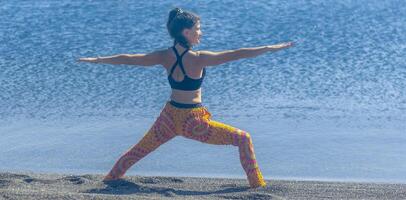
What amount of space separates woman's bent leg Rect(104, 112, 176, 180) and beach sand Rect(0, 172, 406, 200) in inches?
3.9

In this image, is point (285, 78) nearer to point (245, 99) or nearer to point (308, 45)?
point (245, 99)

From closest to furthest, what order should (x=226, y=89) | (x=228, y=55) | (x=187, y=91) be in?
1. (x=228, y=55)
2. (x=187, y=91)
3. (x=226, y=89)

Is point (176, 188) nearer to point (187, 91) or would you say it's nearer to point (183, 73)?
point (187, 91)

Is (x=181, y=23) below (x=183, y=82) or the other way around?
the other way around

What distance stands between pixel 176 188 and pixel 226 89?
14.6 ft

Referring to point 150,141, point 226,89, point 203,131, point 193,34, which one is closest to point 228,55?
point 193,34

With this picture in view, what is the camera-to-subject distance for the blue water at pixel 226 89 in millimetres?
9461

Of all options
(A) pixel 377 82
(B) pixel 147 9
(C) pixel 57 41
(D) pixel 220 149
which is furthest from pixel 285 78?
(B) pixel 147 9

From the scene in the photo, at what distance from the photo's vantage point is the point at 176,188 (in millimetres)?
7938

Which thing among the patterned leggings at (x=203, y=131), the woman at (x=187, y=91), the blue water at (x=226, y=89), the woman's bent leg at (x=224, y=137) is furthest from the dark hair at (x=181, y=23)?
the blue water at (x=226, y=89)

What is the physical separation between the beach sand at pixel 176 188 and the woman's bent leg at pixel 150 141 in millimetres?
100

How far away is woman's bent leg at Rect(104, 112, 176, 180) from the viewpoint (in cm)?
787

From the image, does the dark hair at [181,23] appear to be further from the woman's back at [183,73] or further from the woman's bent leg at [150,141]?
the woman's bent leg at [150,141]

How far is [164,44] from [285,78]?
3.28 metres
